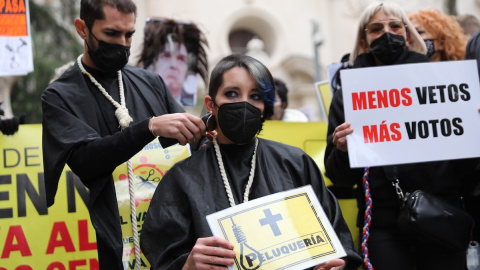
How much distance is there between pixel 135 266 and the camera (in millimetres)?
2705

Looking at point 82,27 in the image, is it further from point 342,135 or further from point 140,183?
point 342,135

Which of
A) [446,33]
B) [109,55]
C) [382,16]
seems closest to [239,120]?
[109,55]

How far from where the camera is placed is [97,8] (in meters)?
2.74

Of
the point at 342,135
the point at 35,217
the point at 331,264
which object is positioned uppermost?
the point at 342,135

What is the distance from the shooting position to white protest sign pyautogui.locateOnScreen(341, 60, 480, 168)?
2.88 m

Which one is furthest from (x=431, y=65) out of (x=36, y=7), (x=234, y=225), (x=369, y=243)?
(x=36, y=7)

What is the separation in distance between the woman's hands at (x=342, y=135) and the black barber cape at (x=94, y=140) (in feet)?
2.96

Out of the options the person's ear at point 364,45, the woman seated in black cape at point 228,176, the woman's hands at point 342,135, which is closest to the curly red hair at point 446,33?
the person's ear at point 364,45

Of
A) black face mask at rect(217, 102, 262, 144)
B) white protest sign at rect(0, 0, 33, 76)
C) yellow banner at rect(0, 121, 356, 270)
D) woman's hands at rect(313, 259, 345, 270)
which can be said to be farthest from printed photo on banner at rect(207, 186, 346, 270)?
white protest sign at rect(0, 0, 33, 76)

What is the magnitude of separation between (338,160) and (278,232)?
3.09 ft

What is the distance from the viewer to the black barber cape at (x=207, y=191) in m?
2.22

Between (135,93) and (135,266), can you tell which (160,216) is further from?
(135,93)

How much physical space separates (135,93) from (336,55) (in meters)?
16.5

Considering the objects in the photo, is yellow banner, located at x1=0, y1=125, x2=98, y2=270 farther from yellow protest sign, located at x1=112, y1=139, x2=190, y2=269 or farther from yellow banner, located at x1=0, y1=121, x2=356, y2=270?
yellow protest sign, located at x1=112, y1=139, x2=190, y2=269
